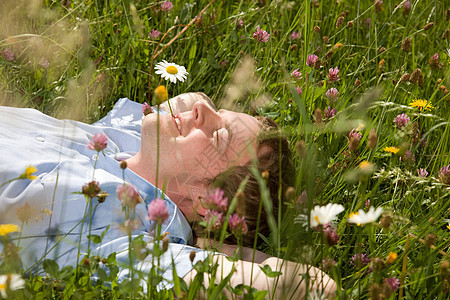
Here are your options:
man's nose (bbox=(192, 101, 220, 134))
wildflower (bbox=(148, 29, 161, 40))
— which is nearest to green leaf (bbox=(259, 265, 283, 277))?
man's nose (bbox=(192, 101, 220, 134))

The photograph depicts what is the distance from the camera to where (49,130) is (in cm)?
228

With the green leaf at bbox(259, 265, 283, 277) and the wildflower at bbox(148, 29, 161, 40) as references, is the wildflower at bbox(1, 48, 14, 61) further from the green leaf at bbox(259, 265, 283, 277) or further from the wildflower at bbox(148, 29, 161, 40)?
the green leaf at bbox(259, 265, 283, 277)

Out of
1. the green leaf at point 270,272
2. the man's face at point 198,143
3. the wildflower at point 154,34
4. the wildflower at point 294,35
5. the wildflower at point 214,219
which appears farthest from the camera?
the wildflower at point 294,35

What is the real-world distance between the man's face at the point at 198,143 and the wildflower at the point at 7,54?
0.80m

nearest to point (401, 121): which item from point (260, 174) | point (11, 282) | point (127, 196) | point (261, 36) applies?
point (260, 174)

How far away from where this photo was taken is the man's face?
1976 millimetres

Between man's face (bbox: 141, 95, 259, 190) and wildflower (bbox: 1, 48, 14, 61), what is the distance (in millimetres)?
796

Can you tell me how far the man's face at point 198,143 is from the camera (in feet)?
6.48

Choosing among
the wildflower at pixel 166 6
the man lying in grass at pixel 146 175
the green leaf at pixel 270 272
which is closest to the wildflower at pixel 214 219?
the green leaf at pixel 270 272

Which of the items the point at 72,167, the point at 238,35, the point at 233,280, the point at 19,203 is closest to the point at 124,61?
the point at 238,35

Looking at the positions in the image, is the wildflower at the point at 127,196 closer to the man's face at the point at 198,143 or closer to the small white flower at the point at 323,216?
the small white flower at the point at 323,216

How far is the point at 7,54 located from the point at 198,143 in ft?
3.41

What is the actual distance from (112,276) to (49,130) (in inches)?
44.4

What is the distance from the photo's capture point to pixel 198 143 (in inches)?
78.4
